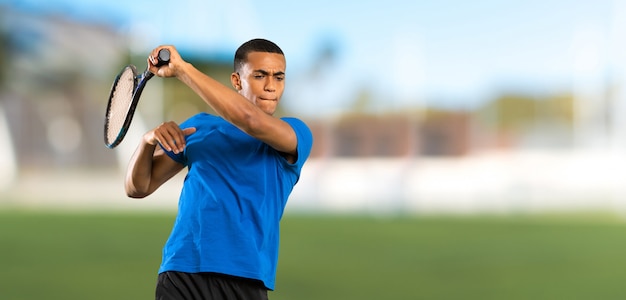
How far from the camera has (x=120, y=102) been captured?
3.58m

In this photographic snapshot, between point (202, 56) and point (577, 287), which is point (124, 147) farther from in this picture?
point (577, 287)

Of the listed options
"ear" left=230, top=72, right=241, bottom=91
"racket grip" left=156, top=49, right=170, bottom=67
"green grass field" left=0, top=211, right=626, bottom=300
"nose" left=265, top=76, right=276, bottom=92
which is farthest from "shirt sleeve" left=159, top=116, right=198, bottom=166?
"green grass field" left=0, top=211, right=626, bottom=300

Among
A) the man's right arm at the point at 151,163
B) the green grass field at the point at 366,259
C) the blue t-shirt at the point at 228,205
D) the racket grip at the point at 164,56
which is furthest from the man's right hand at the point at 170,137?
the green grass field at the point at 366,259

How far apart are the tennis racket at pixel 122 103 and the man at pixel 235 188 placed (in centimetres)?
17

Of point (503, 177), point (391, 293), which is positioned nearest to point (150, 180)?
point (391, 293)

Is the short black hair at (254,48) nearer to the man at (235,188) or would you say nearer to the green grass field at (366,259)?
the man at (235,188)

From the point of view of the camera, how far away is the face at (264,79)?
309 centimetres

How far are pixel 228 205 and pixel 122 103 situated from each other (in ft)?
2.37

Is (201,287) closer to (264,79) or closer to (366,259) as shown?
(264,79)

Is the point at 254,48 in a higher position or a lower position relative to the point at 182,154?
higher

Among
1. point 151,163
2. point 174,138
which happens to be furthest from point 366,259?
point 174,138

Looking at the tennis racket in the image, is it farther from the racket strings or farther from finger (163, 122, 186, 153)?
finger (163, 122, 186, 153)

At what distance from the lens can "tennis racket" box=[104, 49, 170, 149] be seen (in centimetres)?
327

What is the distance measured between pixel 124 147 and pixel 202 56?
369 centimetres
